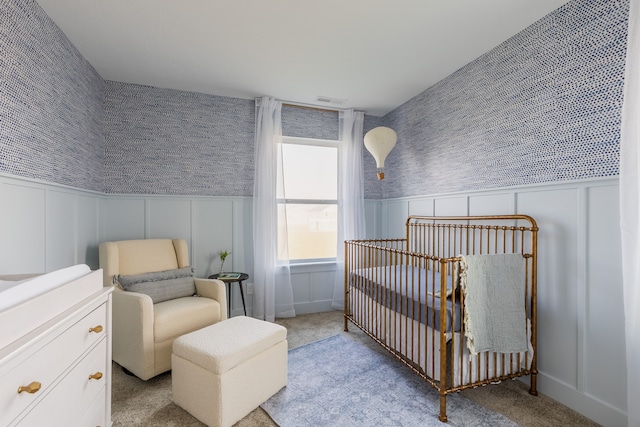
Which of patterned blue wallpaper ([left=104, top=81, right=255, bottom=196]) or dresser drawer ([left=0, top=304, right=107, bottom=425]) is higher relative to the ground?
patterned blue wallpaper ([left=104, top=81, right=255, bottom=196])

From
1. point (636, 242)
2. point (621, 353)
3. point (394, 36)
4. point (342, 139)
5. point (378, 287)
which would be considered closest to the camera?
point (636, 242)

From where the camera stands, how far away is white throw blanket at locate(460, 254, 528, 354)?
163cm

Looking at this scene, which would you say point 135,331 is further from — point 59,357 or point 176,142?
point 176,142

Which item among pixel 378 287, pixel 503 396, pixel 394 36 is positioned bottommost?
pixel 503 396

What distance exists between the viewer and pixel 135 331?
1910 millimetres

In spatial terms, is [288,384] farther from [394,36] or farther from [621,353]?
[394,36]

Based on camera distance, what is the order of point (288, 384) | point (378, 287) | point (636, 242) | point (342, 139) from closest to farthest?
point (636, 242) < point (288, 384) < point (378, 287) < point (342, 139)

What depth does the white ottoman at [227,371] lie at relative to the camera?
1.51 m

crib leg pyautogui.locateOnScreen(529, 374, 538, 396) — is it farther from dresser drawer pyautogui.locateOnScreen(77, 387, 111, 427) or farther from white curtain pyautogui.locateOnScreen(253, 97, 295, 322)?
dresser drawer pyautogui.locateOnScreen(77, 387, 111, 427)

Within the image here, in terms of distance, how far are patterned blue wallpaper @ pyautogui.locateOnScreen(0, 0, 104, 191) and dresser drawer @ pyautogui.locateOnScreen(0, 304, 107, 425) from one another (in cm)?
104

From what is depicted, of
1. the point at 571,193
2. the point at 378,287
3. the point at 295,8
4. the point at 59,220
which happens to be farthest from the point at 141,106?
the point at 571,193

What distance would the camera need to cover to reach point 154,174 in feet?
Result: 9.46

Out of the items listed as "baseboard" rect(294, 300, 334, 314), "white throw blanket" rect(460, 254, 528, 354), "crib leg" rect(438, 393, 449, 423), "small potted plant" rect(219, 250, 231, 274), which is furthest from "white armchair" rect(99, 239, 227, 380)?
"white throw blanket" rect(460, 254, 528, 354)

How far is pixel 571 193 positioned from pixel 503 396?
4.29 feet
